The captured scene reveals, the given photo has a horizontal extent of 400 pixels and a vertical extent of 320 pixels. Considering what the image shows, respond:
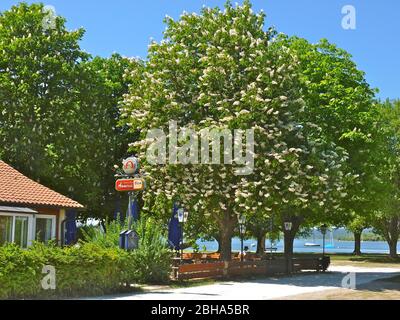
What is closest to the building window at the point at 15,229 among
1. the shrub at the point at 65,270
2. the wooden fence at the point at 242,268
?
the wooden fence at the point at 242,268

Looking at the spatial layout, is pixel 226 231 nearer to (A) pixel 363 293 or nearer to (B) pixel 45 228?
(B) pixel 45 228

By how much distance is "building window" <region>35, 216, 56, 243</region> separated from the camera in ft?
100

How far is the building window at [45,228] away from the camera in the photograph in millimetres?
30519

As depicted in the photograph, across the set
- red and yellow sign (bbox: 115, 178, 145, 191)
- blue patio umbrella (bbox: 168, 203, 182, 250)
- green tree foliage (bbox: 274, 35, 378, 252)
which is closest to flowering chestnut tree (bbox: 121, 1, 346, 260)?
blue patio umbrella (bbox: 168, 203, 182, 250)

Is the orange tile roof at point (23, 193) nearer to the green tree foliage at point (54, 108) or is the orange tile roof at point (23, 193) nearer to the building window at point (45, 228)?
the building window at point (45, 228)

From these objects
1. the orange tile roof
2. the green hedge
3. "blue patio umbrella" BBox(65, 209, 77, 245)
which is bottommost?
the green hedge

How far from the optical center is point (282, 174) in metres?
29.3

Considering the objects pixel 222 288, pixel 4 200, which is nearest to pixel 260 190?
pixel 222 288

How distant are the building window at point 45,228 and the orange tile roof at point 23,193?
1.06 metres

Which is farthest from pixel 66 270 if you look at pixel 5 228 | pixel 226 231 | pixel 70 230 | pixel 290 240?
pixel 290 240

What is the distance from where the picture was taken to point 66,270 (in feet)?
64.2

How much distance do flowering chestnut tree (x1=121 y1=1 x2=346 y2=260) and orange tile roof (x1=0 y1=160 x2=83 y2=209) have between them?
16.7 feet

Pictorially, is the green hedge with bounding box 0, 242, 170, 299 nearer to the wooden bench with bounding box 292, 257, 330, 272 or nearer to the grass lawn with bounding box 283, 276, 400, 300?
the grass lawn with bounding box 283, 276, 400, 300

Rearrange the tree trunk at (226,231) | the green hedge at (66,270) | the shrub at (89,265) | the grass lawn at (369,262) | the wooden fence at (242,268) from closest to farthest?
1. the green hedge at (66,270)
2. the shrub at (89,265)
3. the wooden fence at (242,268)
4. the tree trunk at (226,231)
5. the grass lawn at (369,262)
